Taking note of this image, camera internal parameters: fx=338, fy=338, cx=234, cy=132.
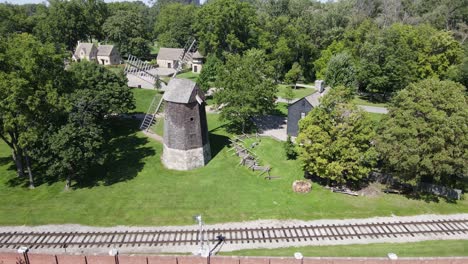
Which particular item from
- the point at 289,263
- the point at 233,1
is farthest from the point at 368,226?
the point at 233,1

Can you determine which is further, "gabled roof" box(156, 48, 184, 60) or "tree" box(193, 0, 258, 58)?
"gabled roof" box(156, 48, 184, 60)

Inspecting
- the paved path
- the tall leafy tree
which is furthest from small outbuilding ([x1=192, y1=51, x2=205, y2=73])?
the paved path

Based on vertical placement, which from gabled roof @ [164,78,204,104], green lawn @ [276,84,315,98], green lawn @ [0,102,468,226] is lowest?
green lawn @ [0,102,468,226]

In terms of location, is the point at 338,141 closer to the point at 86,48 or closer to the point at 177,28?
the point at 177,28

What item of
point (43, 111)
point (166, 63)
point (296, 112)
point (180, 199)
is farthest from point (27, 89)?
point (166, 63)

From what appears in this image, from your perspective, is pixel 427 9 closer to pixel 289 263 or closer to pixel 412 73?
pixel 412 73

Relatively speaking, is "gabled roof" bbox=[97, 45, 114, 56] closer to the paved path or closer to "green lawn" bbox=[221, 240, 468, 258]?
the paved path

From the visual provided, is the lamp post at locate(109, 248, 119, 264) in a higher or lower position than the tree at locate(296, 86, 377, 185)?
lower
